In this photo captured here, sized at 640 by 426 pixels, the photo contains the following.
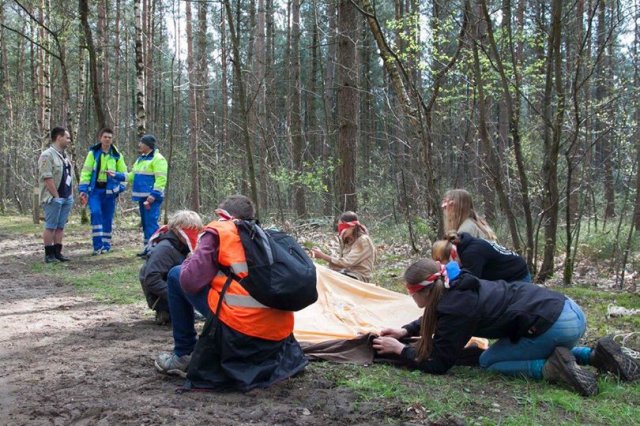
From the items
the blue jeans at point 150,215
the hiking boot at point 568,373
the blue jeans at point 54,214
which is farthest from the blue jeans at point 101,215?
the hiking boot at point 568,373

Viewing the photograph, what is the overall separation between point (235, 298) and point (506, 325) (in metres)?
1.82

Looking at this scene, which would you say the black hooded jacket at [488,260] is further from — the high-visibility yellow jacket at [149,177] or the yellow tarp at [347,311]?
the high-visibility yellow jacket at [149,177]

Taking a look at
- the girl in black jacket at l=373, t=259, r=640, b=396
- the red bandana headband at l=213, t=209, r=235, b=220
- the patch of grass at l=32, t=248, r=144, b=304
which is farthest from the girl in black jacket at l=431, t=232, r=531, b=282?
A: the patch of grass at l=32, t=248, r=144, b=304

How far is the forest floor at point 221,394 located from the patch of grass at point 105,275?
1188 millimetres

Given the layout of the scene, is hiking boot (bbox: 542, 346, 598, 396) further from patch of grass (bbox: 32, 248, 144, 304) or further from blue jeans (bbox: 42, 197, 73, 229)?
blue jeans (bbox: 42, 197, 73, 229)

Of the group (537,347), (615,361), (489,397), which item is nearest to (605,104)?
(615,361)

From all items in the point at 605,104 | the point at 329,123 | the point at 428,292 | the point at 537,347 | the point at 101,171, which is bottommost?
the point at 537,347

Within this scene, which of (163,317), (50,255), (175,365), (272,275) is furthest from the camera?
(50,255)

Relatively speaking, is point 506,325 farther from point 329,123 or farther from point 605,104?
point 329,123

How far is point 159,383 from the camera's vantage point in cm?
362

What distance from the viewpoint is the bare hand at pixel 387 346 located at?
4113mm

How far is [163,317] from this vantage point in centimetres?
532

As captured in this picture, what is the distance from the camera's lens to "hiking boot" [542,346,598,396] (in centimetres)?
355

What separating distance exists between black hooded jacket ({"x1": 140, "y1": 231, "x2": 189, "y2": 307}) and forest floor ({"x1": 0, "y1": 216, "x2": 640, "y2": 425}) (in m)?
0.43
